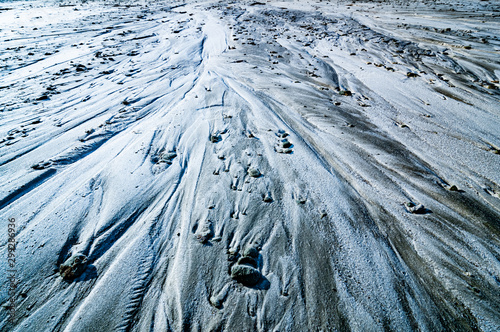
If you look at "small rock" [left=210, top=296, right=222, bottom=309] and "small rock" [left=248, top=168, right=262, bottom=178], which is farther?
"small rock" [left=248, top=168, right=262, bottom=178]

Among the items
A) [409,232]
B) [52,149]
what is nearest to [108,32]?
[52,149]

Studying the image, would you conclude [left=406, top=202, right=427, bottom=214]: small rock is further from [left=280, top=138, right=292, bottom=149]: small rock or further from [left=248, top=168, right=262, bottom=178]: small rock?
[left=248, top=168, right=262, bottom=178]: small rock

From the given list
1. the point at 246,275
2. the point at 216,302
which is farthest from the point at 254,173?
the point at 216,302

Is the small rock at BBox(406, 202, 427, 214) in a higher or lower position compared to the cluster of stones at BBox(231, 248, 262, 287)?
lower

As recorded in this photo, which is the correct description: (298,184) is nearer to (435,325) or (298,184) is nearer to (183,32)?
(435,325)

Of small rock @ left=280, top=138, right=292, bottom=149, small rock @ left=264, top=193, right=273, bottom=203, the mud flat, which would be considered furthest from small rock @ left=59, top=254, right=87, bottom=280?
small rock @ left=280, top=138, right=292, bottom=149

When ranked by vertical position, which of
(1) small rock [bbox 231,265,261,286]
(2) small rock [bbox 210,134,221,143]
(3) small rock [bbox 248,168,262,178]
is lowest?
(1) small rock [bbox 231,265,261,286]
